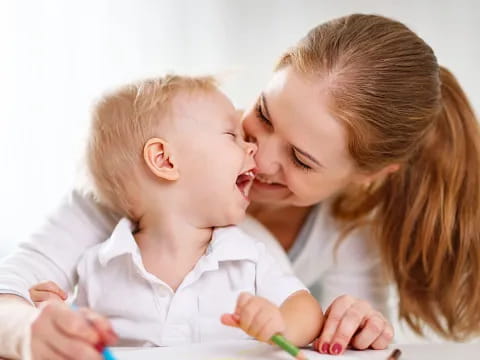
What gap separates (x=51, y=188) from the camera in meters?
2.24

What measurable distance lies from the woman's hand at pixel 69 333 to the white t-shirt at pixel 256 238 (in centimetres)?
28

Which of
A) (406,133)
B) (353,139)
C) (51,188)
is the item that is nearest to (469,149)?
(406,133)

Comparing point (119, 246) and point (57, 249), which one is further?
point (57, 249)

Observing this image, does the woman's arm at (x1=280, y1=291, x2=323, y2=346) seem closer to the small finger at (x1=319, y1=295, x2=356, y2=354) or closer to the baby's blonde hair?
the small finger at (x1=319, y1=295, x2=356, y2=354)

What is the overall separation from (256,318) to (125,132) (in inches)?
17.1

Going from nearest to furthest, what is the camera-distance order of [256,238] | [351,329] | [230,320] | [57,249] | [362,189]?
[230,320]
[351,329]
[57,249]
[256,238]
[362,189]

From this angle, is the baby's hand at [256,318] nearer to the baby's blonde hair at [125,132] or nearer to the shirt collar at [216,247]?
the shirt collar at [216,247]

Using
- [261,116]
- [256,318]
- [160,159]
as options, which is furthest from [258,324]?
[261,116]

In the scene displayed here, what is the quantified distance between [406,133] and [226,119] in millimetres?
355

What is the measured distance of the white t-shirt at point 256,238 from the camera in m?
1.31

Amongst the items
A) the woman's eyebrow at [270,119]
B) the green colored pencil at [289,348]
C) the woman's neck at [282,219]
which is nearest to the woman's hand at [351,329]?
the green colored pencil at [289,348]

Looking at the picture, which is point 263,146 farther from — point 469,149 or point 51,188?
point 51,188

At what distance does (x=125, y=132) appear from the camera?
4.11 feet

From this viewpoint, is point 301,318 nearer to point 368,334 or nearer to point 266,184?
point 368,334
